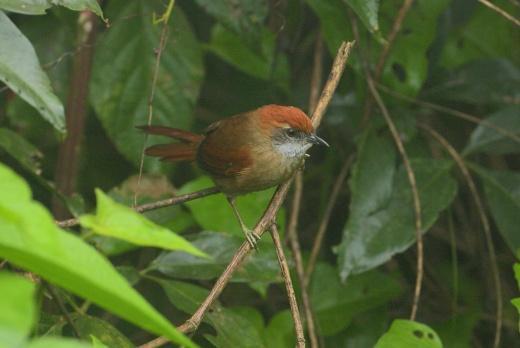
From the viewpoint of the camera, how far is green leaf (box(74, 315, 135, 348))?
7.98 ft

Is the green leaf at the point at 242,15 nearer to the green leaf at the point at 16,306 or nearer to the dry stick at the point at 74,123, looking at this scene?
the dry stick at the point at 74,123

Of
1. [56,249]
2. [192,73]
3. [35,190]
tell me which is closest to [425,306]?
[192,73]

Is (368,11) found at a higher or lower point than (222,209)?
higher

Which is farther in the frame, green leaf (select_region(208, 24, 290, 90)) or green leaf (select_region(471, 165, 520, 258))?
green leaf (select_region(208, 24, 290, 90))

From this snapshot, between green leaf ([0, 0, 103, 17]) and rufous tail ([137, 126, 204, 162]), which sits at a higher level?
green leaf ([0, 0, 103, 17])

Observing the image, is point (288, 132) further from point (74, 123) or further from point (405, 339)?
point (405, 339)

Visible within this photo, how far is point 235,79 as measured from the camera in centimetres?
457

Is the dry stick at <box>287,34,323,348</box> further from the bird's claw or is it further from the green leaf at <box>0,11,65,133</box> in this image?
the green leaf at <box>0,11,65,133</box>

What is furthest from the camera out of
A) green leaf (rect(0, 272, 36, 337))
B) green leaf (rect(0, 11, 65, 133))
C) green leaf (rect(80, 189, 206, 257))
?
green leaf (rect(0, 11, 65, 133))

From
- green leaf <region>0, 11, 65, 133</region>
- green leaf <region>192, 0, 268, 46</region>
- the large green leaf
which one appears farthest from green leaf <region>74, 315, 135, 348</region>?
the large green leaf

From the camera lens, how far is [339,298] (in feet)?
12.1

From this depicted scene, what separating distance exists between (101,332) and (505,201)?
1889 millimetres

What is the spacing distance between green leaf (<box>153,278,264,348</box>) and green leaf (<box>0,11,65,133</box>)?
0.94 metres

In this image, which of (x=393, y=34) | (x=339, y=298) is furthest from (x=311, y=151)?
(x=393, y=34)
